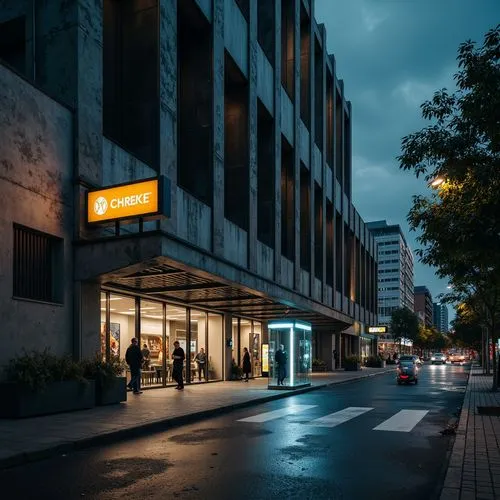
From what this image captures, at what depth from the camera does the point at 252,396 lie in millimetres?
19797

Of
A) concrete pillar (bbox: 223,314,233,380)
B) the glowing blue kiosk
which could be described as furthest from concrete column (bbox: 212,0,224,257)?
concrete pillar (bbox: 223,314,233,380)

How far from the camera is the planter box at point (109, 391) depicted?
1552cm

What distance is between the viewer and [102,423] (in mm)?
12086

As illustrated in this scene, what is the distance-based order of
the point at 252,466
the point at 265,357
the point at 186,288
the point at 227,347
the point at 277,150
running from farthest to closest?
1. the point at 265,357
2. the point at 277,150
3. the point at 227,347
4. the point at 186,288
5. the point at 252,466

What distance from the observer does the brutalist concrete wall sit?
13.8 meters

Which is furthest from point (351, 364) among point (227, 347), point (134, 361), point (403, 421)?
point (403, 421)

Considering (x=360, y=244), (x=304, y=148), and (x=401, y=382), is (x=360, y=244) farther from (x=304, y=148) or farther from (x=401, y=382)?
(x=401, y=382)

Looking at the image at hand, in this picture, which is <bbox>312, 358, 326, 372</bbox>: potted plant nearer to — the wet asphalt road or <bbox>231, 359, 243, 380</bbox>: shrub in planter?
<bbox>231, 359, 243, 380</bbox>: shrub in planter

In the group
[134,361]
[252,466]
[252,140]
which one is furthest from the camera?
[252,140]

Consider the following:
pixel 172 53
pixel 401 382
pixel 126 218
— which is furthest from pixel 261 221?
pixel 126 218

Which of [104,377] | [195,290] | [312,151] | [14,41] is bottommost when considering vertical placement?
[104,377]

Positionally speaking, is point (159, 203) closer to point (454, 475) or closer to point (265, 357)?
point (454, 475)

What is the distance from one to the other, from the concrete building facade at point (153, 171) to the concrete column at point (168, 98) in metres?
0.07

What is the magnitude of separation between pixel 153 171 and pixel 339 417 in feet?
33.3
